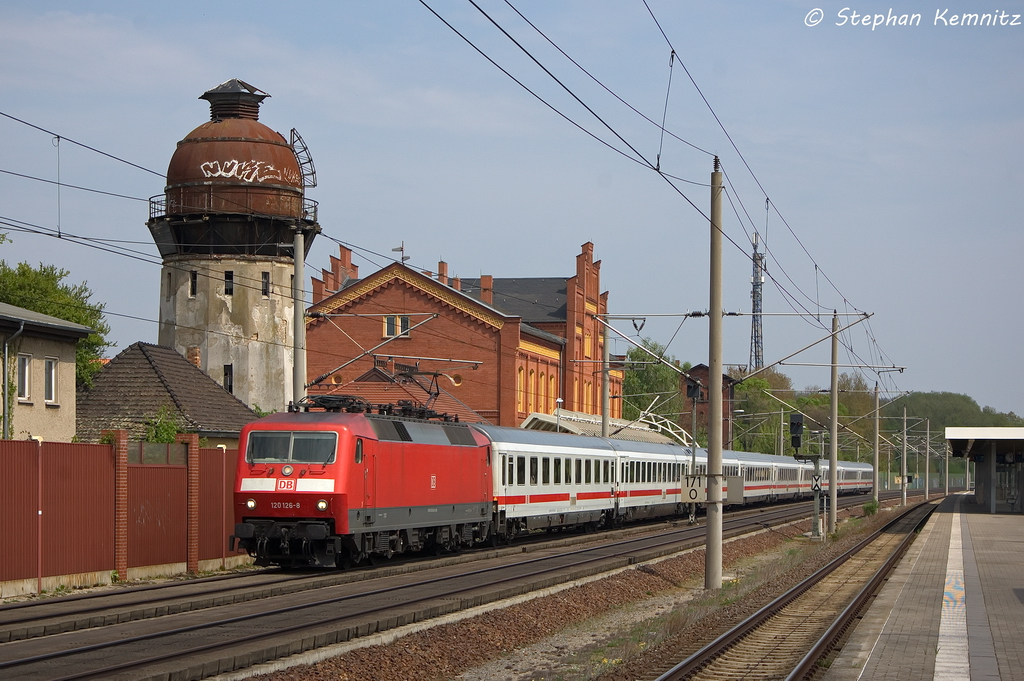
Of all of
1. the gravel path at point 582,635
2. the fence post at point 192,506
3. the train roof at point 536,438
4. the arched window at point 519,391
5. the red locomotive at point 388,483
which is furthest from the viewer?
the arched window at point 519,391

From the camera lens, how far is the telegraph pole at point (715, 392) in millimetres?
21469

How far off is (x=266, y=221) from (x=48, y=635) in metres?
35.2

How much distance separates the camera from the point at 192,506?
23.1 m

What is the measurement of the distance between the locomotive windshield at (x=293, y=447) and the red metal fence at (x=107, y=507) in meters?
1.53

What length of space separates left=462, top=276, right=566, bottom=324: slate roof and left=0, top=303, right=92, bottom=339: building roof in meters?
35.3

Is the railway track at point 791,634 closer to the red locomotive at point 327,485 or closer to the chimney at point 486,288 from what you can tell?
the red locomotive at point 327,485

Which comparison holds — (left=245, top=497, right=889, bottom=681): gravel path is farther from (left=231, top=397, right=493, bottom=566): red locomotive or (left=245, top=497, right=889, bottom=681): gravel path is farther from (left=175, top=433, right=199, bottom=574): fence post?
(left=175, top=433, right=199, bottom=574): fence post

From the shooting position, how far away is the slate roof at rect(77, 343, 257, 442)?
36.5 metres

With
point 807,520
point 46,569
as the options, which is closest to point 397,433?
point 46,569

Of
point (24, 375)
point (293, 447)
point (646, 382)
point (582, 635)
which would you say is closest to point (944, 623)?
point (582, 635)

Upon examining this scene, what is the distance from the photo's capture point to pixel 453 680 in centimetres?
1284

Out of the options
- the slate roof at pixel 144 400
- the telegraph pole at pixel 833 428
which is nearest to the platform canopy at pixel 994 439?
the telegraph pole at pixel 833 428

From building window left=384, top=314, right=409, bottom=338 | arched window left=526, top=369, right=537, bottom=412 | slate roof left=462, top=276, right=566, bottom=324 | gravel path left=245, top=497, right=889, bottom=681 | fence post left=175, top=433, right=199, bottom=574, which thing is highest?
slate roof left=462, top=276, right=566, bottom=324

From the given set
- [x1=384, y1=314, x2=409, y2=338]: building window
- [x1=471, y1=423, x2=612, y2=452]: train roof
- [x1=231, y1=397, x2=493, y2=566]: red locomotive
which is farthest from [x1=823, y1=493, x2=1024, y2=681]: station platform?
[x1=384, y1=314, x2=409, y2=338]: building window
